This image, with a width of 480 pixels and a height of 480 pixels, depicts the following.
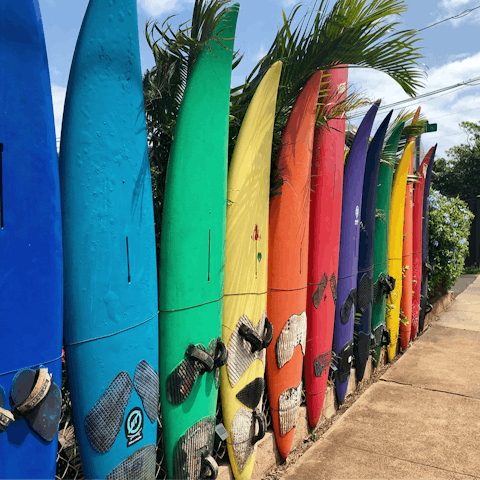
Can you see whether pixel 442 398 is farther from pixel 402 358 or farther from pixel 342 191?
pixel 342 191

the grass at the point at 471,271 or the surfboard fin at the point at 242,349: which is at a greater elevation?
the surfboard fin at the point at 242,349

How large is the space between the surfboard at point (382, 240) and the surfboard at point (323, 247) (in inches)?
44.0

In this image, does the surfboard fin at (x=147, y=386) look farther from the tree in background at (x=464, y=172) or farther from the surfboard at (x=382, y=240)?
the tree in background at (x=464, y=172)

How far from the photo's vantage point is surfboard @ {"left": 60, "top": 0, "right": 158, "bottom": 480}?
1.61 meters

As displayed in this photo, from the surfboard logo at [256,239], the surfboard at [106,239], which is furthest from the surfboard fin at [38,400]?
the surfboard logo at [256,239]

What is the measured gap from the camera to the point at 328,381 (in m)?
3.47

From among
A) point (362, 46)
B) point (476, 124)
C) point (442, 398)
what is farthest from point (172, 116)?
point (476, 124)

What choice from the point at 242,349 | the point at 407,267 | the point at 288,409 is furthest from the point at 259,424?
the point at 407,267

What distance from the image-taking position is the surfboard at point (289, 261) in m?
2.67

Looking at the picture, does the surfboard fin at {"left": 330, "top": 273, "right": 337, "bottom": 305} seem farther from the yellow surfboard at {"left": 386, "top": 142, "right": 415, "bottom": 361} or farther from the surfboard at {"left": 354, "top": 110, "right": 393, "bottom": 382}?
the yellow surfboard at {"left": 386, "top": 142, "right": 415, "bottom": 361}

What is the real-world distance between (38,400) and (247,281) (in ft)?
4.19

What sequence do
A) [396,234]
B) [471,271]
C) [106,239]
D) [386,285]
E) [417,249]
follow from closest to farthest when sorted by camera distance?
1. [106,239]
2. [386,285]
3. [396,234]
4. [417,249]
5. [471,271]

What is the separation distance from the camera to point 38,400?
138cm

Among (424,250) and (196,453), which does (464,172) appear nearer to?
(424,250)
